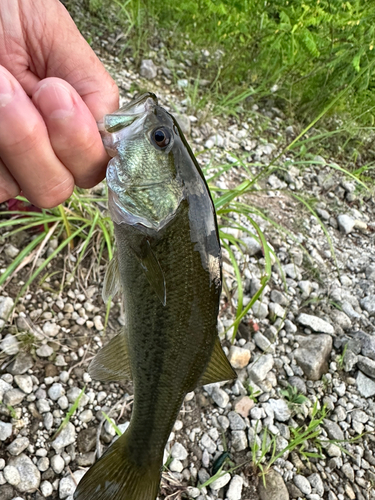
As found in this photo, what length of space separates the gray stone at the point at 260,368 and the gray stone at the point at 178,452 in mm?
695

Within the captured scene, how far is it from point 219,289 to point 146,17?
468cm

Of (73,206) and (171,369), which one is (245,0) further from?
(171,369)

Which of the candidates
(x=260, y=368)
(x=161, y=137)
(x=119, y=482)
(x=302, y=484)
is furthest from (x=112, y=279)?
(x=302, y=484)

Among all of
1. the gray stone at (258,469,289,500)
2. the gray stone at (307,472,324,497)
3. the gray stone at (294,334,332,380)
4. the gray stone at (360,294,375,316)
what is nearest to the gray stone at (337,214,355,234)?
the gray stone at (360,294,375,316)

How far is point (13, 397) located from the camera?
218 centimetres

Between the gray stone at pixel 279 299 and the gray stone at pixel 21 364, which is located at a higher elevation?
the gray stone at pixel 279 299

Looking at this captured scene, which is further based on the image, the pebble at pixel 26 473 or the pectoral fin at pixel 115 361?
the pebble at pixel 26 473

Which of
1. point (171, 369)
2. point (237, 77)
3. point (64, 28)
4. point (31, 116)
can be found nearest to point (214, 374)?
point (171, 369)

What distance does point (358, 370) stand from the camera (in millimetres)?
3076

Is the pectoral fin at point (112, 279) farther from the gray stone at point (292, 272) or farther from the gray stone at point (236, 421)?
the gray stone at point (292, 272)

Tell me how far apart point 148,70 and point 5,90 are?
3.84m

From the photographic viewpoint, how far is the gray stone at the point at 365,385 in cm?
296

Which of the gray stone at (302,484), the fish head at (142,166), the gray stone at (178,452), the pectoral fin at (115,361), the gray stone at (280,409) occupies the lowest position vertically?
the gray stone at (178,452)

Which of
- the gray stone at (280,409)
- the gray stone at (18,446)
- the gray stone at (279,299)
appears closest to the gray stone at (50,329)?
the gray stone at (18,446)
